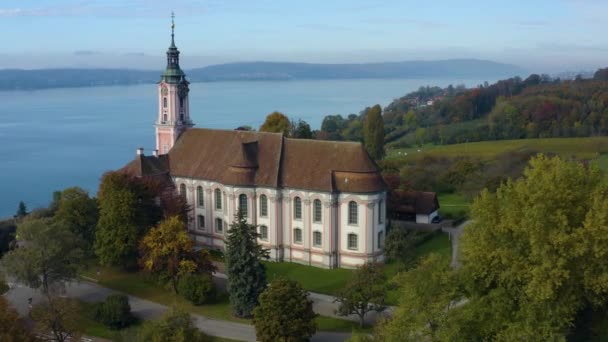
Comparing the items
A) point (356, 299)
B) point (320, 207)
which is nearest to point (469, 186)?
point (320, 207)

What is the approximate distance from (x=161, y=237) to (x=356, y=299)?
1224 cm

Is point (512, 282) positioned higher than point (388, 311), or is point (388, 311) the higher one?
point (512, 282)

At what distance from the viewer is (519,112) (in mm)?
100000

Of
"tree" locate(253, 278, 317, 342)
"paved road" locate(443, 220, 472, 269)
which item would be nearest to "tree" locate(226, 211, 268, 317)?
"tree" locate(253, 278, 317, 342)

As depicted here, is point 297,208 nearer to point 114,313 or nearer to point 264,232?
point 264,232

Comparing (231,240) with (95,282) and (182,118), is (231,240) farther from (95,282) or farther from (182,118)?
(182,118)

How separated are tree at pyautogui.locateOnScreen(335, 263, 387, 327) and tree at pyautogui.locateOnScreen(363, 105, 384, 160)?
4662 centimetres

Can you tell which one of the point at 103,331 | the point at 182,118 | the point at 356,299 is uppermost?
the point at 182,118

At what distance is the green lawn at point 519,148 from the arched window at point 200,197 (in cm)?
3774

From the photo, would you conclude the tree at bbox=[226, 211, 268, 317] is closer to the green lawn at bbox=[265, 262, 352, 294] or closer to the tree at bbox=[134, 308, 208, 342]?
the green lawn at bbox=[265, 262, 352, 294]

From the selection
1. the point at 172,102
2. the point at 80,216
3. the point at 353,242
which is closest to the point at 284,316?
the point at 353,242

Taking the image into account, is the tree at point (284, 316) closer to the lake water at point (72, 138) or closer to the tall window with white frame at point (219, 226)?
the tall window with white frame at point (219, 226)

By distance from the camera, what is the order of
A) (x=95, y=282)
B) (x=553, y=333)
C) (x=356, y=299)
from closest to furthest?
1. (x=553, y=333)
2. (x=356, y=299)
3. (x=95, y=282)

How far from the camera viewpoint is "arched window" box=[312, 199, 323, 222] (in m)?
42.3
